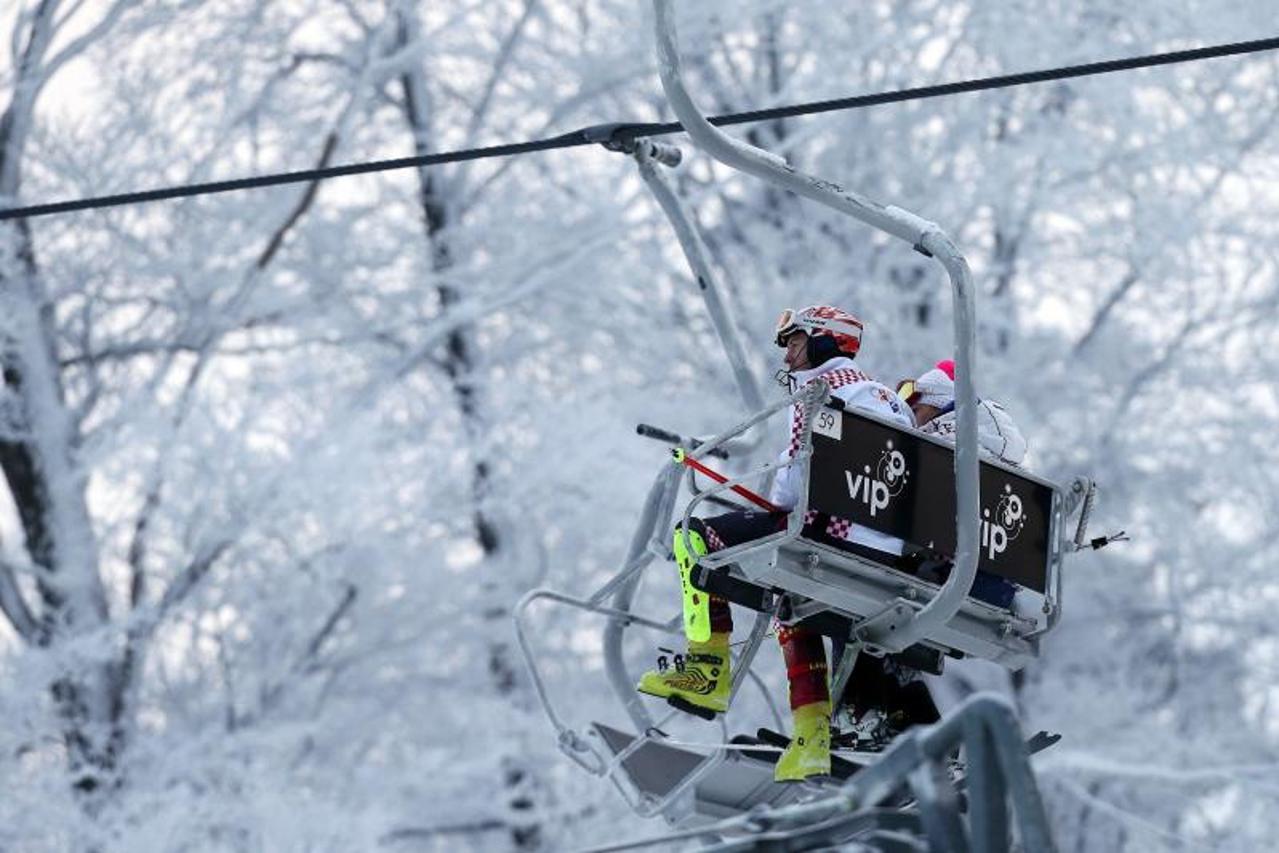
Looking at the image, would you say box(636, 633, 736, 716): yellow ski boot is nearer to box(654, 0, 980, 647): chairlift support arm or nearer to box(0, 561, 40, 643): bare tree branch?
box(654, 0, 980, 647): chairlift support arm

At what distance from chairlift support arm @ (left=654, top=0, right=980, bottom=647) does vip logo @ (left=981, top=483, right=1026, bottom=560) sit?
1.56 feet

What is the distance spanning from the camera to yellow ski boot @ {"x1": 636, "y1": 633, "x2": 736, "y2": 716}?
25.2ft

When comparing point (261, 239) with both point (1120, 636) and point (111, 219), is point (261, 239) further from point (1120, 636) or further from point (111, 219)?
point (1120, 636)

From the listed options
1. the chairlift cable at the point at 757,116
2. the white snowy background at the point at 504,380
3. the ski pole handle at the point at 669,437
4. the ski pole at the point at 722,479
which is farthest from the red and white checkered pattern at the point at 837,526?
the white snowy background at the point at 504,380

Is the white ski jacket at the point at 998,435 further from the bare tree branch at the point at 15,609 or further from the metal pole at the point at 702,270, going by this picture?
the bare tree branch at the point at 15,609

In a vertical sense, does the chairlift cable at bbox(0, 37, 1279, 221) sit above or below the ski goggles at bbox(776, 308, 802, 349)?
above

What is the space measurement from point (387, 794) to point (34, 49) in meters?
4.38

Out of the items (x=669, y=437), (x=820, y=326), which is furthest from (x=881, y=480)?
(x=669, y=437)

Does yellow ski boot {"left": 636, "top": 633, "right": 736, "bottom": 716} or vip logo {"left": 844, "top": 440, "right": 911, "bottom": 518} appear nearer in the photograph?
vip logo {"left": 844, "top": 440, "right": 911, "bottom": 518}

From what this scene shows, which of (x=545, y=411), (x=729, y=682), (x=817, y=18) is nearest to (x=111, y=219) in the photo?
(x=545, y=411)

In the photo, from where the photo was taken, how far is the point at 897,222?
6.50 meters

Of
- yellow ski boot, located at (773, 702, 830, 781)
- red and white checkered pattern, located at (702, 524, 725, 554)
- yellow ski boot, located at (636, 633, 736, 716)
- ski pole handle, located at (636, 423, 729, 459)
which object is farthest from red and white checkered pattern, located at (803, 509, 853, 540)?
yellow ski boot, located at (636, 633, 736, 716)

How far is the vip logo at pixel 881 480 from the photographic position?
693 cm

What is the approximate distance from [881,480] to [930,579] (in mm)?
381
